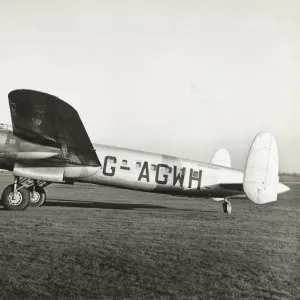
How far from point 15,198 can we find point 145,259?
292 inches

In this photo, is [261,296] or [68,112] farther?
[68,112]

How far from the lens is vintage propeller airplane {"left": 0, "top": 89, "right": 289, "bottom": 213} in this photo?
11547 mm

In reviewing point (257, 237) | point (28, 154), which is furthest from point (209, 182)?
point (28, 154)

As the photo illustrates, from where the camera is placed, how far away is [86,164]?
42.1ft

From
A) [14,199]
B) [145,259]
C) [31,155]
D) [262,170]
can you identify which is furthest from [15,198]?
[262,170]

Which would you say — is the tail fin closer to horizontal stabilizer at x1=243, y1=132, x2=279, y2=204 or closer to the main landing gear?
horizontal stabilizer at x1=243, y1=132, x2=279, y2=204

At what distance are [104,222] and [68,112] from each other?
3.20 meters

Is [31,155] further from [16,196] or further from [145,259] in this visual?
[145,259]

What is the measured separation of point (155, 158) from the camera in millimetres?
13539

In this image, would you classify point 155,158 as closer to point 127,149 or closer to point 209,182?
point 127,149

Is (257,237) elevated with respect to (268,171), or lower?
lower

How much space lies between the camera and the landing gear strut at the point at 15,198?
40.7ft

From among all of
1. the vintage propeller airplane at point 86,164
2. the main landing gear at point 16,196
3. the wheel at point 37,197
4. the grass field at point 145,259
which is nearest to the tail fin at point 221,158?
the vintage propeller airplane at point 86,164

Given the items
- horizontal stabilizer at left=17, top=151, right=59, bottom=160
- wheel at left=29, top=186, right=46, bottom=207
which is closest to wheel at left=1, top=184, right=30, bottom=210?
horizontal stabilizer at left=17, top=151, right=59, bottom=160
